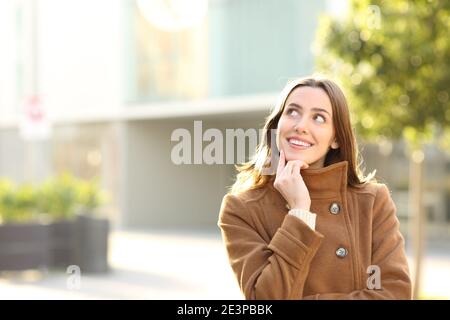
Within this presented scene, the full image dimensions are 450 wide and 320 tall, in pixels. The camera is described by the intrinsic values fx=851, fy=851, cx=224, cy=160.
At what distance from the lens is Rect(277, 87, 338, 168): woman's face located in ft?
7.02

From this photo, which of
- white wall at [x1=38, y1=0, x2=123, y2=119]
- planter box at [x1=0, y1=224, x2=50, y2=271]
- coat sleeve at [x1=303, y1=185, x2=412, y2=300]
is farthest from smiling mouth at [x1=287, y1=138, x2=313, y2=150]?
white wall at [x1=38, y1=0, x2=123, y2=119]

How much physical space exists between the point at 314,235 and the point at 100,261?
9.74m

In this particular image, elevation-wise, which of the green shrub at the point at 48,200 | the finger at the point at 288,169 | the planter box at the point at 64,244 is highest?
the finger at the point at 288,169

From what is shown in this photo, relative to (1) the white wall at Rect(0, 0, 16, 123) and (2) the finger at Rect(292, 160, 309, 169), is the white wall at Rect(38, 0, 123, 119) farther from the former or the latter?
Answer: (2) the finger at Rect(292, 160, 309, 169)

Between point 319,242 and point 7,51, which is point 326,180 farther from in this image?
point 7,51

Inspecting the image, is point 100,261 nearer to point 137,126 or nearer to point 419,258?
point 419,258

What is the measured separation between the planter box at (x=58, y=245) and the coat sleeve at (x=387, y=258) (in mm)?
9243

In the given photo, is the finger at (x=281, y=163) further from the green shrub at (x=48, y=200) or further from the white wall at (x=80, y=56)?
the white wall at (x=80, y=56)

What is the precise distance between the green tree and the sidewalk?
179 centimetres

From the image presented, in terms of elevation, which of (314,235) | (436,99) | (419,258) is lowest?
(419,258)

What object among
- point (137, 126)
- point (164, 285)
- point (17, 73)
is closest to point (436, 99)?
point (164, 285)

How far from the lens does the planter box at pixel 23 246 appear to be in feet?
35.6

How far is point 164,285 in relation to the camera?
1039cm

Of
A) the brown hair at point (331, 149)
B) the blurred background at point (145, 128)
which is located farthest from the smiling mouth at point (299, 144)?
the blurred background at point (145, 128)
